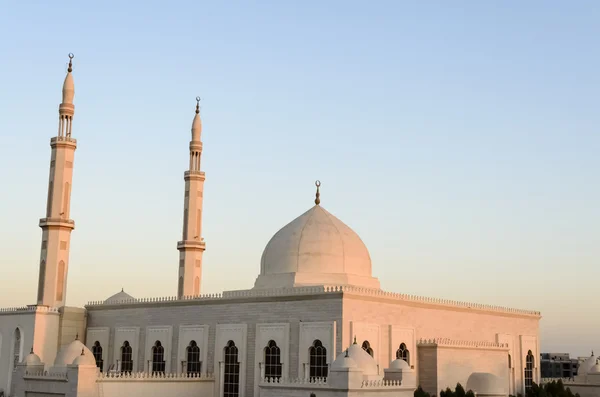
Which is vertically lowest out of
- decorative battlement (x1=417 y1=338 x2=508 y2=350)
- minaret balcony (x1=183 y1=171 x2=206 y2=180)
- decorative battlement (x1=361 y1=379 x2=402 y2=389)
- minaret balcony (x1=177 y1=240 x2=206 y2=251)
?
decorative battlement (x1=361 y1=379 x2=402 y2=389)

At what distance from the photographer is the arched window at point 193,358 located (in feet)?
101

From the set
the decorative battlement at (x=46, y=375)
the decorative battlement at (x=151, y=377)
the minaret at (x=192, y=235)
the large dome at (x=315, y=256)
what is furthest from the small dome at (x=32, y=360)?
the large dome at (x=315, y=256)

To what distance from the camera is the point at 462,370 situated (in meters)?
29.0

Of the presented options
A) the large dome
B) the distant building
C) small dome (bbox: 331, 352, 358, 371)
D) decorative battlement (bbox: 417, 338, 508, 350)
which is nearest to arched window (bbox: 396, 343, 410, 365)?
decorative battlement (bbox: 417, 338, 508, 350)

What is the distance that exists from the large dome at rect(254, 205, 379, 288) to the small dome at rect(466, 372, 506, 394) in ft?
16.6

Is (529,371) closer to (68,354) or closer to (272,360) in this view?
(272,360)

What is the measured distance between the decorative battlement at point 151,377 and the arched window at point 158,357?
52.8 inches

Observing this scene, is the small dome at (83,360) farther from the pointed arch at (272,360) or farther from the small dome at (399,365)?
the small dome at (399,365)

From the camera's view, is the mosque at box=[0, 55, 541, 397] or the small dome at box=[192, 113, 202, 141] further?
the small dome at box=[192, 113, 202, 141]

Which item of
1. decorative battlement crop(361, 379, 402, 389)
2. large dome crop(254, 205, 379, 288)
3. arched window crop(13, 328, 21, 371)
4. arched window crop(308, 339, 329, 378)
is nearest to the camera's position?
decorative battlement crop(361, 379, 402, 389)

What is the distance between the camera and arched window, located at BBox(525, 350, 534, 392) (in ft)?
111

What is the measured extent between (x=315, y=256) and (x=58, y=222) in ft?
37.6

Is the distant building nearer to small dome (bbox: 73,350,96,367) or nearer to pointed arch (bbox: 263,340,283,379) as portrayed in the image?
pointed arch (bbox: 263,340,283,379)

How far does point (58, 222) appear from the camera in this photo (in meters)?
33.9
